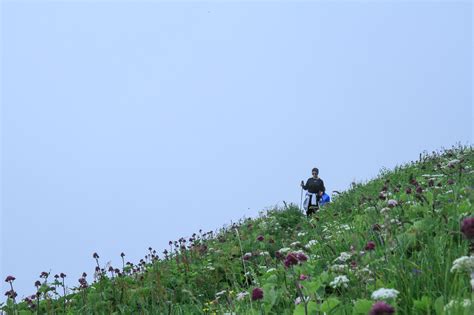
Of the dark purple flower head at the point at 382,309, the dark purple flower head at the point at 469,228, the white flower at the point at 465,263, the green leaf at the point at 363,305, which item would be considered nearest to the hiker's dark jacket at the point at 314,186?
the green leaf at the point at 363,305

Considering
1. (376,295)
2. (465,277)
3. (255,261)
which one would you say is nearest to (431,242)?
(465,277)

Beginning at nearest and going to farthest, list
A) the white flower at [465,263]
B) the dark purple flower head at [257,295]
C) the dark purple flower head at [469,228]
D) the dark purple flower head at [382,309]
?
the dark purple flower head at [382,309]
the dark purple flower head at [469,228]
the white flower at [465,263]
the dark purple flower head at [257,295]

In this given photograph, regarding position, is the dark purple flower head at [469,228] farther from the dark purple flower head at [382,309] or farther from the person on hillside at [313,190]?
the person on hillside at [313,190]

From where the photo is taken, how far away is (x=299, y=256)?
3451mm

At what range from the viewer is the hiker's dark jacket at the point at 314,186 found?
17328 millimetres

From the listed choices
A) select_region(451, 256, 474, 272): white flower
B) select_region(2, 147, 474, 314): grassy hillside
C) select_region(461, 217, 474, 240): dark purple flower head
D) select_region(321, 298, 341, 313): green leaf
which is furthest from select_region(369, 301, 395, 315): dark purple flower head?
select_region(321, 298, 341, 313): green leaf

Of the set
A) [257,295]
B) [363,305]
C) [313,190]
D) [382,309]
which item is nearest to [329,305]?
[363,305]

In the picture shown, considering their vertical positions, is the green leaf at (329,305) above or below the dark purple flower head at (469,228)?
below

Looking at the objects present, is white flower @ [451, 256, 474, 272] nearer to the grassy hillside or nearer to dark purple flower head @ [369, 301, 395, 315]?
the grassy hillside

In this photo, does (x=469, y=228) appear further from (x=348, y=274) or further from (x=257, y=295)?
(x=348, y=274)

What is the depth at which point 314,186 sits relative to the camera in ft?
57.0

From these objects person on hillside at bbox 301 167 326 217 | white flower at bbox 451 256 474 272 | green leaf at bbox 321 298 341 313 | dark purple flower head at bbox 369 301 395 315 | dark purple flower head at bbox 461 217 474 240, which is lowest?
green leaf at bbox 321 298 341 313

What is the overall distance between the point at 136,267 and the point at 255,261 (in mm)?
3705

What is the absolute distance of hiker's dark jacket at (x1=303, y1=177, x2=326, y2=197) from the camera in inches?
682
